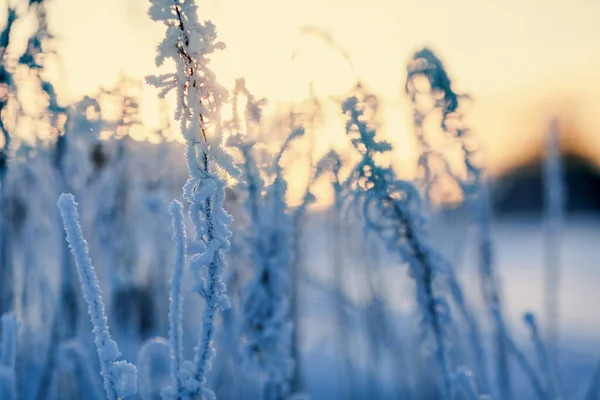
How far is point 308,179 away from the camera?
1079 millimetres

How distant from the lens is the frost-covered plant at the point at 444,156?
0.99 meters

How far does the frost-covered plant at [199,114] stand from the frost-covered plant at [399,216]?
0.95 ft

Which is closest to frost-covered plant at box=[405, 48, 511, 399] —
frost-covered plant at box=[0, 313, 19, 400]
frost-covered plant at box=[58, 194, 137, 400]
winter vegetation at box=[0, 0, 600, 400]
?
winter vegetation at box=[0, 0, 600, 400]

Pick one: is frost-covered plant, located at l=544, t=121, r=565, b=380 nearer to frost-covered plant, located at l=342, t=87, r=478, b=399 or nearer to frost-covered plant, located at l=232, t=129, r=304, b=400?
frost-covered plant, located at l=342, t=87, r=478, b=399

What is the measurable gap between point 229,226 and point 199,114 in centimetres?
55

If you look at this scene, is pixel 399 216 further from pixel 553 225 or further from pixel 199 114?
pixel 553 225

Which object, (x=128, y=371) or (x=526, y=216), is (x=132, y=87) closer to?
(x=128, y=371)

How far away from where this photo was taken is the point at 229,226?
44.4 inches

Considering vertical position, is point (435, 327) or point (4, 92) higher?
point (4, 92)

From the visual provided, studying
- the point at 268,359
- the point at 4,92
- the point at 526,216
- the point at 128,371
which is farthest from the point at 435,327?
the point at 526,216

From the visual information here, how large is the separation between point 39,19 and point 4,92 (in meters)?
0.15

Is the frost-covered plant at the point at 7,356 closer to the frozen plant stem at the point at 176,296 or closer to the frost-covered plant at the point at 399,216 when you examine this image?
the frozen plant stem at the point at 176,296

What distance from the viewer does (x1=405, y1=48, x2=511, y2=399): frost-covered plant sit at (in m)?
0.99

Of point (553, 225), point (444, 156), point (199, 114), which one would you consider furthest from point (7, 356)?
point (553, 225)
